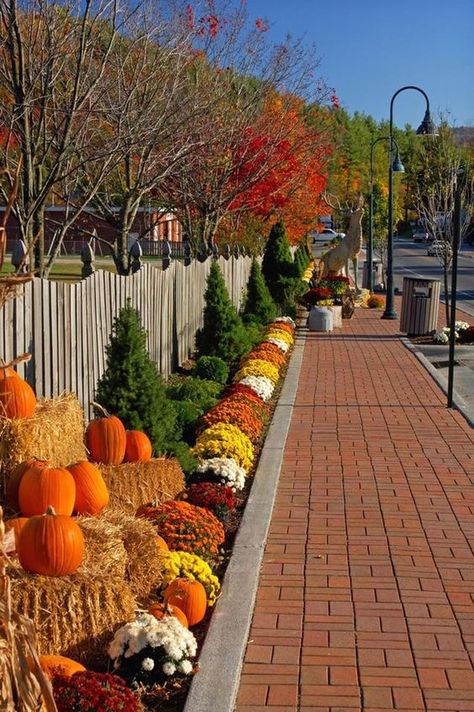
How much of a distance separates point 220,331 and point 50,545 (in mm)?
11185

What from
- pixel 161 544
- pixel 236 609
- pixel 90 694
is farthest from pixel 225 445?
pixel 90 694

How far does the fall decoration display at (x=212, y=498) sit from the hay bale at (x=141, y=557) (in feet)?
5.95

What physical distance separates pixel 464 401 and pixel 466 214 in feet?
67.0

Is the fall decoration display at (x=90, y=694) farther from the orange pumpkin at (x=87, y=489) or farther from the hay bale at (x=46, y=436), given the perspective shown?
the orange pumpkin at (x=87, y=489)

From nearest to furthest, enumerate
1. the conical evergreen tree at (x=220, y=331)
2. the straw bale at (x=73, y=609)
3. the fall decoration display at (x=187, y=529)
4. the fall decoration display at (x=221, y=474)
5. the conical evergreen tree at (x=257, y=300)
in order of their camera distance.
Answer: the straw bale at (x=73, y=609) < the fall decoration display at (x=187, y=529) < the fall decoration display at (x=221, y=474) < the conical evergreen tree at (x=220, y=331) < the conical evergreen tree at (x=257, y=300)

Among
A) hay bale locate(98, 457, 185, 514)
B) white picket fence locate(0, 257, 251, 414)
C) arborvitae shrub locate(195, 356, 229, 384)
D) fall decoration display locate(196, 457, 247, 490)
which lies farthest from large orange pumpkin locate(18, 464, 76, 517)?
arborvitae shrub locate(195, 356, 229, 384)

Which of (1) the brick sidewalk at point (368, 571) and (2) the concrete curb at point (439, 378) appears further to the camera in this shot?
(2) the concrete curb at point (439, 378)

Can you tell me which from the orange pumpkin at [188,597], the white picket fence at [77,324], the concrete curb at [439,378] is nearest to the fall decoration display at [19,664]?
the orange pumpkin at [188,597]

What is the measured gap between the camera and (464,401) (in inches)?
523

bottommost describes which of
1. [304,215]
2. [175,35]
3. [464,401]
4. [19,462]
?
[464,401]

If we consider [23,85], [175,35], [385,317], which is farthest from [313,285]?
[23,85]

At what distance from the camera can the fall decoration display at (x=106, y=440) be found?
6730mm

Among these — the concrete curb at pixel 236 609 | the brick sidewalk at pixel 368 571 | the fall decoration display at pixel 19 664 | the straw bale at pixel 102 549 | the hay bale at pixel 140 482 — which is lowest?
the brick sidewalk at pixel 368 571

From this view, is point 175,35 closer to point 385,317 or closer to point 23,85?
point 23,85
